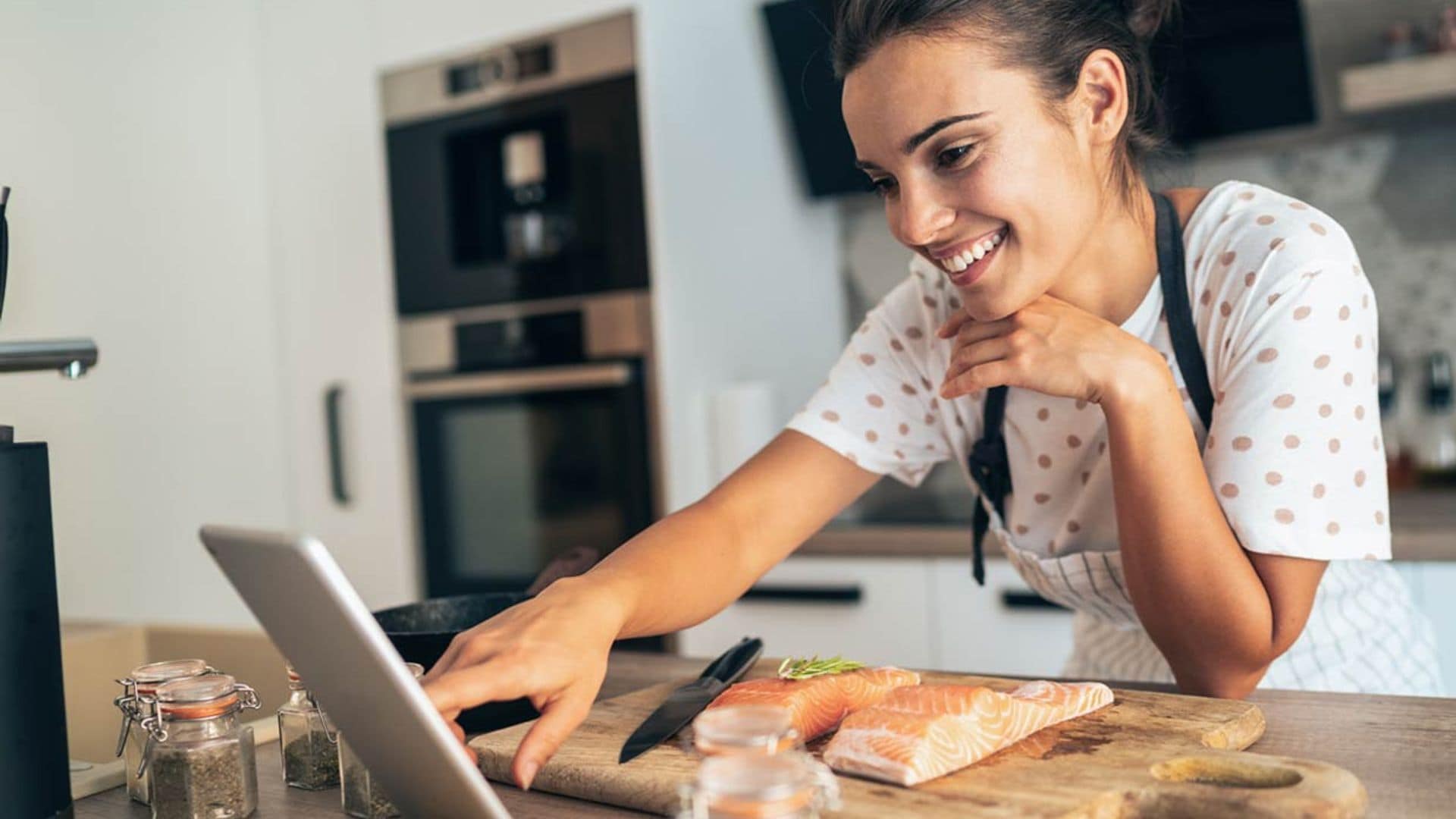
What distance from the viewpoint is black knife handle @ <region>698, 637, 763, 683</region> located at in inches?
45.0

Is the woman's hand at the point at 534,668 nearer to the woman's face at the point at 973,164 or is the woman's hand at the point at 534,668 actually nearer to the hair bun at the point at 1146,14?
the woman's face at the point at 973,164

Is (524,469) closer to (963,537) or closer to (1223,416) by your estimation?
(963,537)

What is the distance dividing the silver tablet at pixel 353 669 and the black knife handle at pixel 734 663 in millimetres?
385

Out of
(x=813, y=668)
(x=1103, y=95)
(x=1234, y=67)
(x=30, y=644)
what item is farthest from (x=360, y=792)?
(x=1234, y=67)

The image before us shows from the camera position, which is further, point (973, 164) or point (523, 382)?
point (523, 382)

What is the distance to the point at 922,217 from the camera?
46.3 inches

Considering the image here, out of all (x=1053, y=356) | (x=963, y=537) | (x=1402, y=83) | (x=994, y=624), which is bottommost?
(x=994, y=624)

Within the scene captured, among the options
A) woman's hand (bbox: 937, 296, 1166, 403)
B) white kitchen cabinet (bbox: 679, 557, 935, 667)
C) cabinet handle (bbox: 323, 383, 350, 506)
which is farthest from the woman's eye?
cabinet handle (bbox: 323, 383, 350, 506)

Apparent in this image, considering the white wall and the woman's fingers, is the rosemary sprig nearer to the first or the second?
the woman's fingers

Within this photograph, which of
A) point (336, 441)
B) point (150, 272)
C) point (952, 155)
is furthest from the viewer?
point (336, 441)

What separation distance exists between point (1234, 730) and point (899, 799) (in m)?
0.29

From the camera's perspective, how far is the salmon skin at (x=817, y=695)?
3.12 ft

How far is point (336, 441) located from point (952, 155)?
7.55 feet

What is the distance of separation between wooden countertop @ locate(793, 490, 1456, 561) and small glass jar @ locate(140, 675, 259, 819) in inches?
60.5
